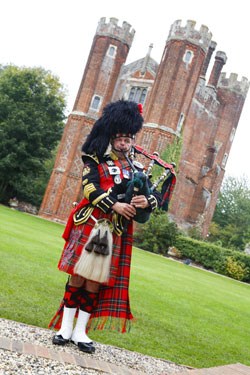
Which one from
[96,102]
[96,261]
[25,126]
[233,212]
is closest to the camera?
[96,261]

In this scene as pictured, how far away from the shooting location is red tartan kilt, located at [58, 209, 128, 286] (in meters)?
3.97

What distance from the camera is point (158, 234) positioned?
27.6m

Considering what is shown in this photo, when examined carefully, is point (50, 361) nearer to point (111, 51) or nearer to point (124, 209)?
point (124, 209)

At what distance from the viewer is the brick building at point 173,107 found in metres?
29.4

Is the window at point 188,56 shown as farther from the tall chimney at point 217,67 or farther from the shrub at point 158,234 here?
the shrub at point 158,234

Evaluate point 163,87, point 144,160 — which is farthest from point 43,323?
point 163,87

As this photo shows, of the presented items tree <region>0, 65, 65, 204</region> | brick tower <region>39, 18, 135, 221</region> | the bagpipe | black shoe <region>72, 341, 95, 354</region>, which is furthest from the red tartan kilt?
tree <region>0, 65, 65, 204</region>

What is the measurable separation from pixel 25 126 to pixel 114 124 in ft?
99.7

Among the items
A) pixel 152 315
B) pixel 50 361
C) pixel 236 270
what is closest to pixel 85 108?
pixel 236 270

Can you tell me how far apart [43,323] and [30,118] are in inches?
1212

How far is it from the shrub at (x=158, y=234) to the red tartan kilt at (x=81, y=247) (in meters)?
23.1

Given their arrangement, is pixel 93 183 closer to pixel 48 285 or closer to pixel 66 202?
pixel 48 285

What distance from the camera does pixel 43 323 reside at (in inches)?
179

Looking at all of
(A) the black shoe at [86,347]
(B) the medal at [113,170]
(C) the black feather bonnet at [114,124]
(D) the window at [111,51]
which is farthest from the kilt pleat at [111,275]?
(D) the window at [111,51]
